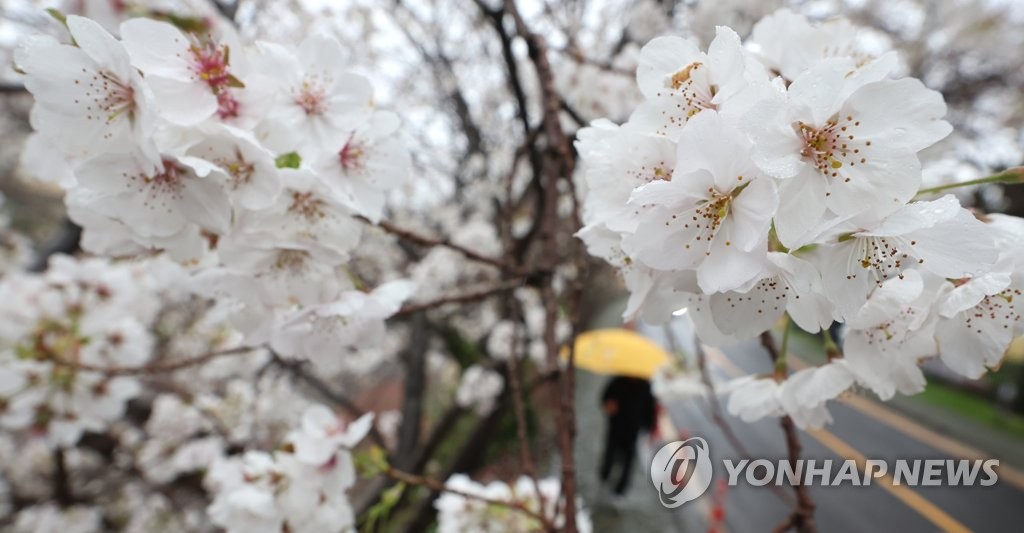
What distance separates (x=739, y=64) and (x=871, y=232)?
0.71ft

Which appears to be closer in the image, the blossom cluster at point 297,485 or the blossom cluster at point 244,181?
the blossom cluster at point 244,181

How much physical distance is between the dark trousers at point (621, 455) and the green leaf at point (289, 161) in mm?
5273

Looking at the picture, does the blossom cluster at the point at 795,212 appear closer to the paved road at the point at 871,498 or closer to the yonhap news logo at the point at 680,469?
the yonhap news logo at the point at 680,469

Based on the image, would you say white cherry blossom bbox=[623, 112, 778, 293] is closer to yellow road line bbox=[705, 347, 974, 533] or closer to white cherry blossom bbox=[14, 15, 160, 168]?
white cherry blossom bbox=[14, 15, 160, 168]

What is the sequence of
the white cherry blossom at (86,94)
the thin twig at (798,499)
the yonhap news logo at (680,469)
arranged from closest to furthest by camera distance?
the white cherry blossom at (86,94), the thin twig at (798,499), the yonhap news logo at (680,469)

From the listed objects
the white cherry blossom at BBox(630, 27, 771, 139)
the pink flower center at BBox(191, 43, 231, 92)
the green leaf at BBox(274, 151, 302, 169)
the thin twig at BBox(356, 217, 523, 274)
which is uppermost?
the white cherry blossom at BBox(630, 27, 771, 139)

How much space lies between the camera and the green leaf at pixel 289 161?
746 millimetres

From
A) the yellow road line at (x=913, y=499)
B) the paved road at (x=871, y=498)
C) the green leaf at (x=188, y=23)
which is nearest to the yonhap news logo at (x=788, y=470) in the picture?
the green leaf at (x=188, y=23)

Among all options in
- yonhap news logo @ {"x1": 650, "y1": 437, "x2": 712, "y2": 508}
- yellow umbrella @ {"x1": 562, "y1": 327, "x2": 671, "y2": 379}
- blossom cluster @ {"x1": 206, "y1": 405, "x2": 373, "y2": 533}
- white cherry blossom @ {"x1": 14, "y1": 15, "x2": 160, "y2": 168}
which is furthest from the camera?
yellow umbrella @ {"x1": 562, "y1": 327, "x2": 671, "y2": 379}

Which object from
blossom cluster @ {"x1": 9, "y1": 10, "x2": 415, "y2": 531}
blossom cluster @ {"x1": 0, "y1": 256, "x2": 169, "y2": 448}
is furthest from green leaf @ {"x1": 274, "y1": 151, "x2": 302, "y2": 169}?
blossom cluster @ {"x1": 0, "y1": 256, "x2": 169, "y2": 448}

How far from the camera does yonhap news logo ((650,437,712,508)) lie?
893 mm

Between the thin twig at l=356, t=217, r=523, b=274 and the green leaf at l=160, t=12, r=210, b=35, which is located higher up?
the green leaf at l=160, t=12, r=210, b=35

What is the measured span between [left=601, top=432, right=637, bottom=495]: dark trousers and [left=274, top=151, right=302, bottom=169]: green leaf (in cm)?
527

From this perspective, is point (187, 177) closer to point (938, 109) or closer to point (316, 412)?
point (316, 412)
